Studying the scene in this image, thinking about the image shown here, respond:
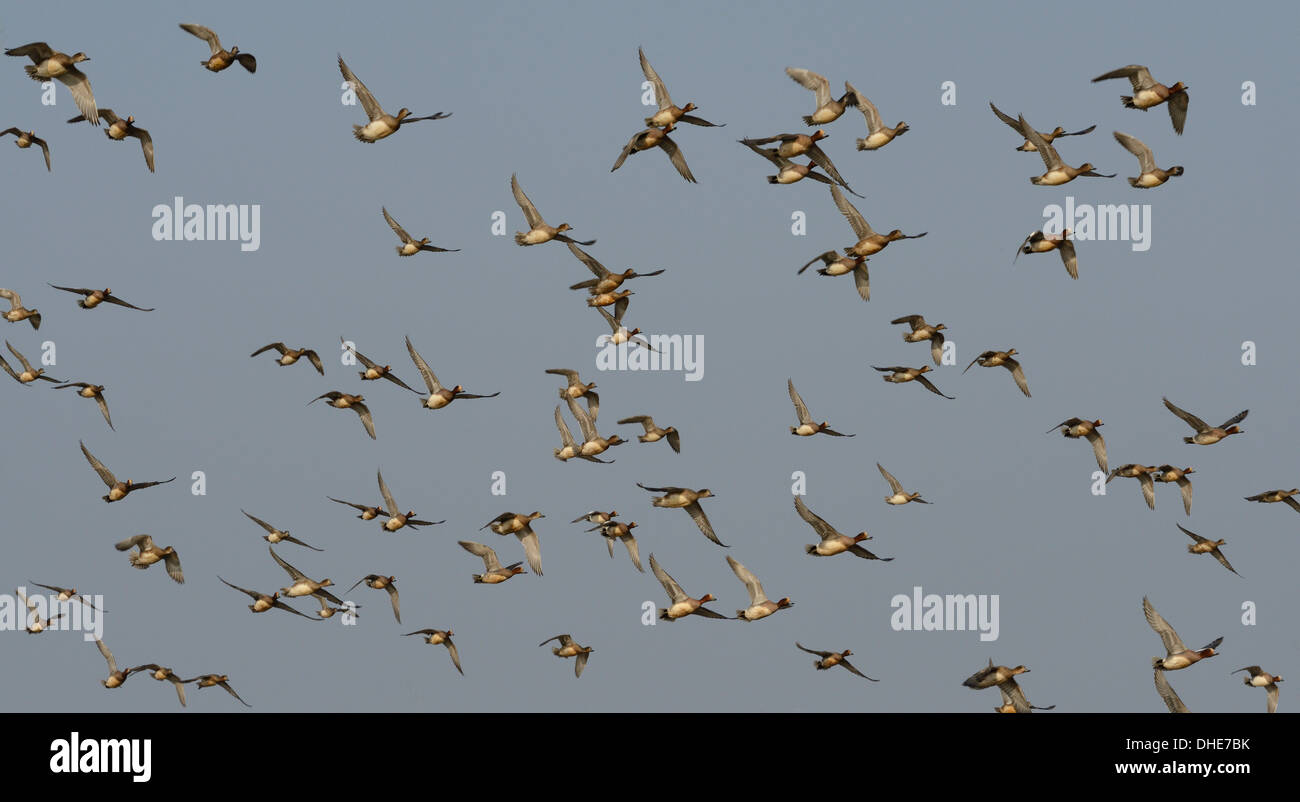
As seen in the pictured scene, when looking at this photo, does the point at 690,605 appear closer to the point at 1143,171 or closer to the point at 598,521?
the point at 598,521

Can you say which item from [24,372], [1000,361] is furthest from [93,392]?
[1000,361]

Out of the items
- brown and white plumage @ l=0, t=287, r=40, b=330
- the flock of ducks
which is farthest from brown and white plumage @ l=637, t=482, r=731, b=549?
brown and white plumage @ l=0, t=287, r=40, b=330

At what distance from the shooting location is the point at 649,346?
67.5 meters

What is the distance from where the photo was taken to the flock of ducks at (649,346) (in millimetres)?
55125

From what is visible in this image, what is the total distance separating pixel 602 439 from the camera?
64.2 meters

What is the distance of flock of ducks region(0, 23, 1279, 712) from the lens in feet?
181

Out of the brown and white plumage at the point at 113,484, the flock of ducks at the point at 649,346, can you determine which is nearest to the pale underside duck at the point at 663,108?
the flock of ducks at the point at 649,346

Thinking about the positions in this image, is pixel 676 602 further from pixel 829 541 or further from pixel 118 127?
pixel 118 127

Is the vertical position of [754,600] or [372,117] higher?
[372,117]

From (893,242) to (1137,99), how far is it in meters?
7.14
